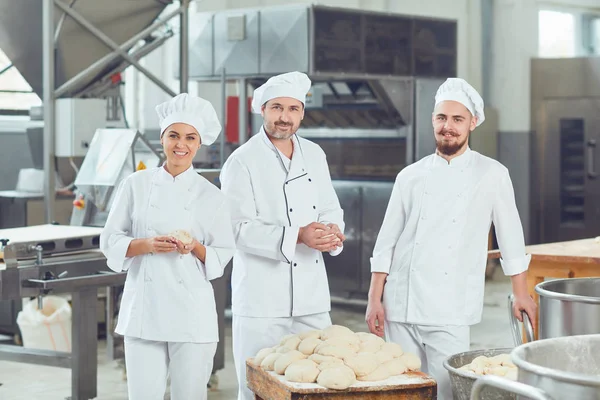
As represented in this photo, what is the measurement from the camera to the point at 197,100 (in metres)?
2.80

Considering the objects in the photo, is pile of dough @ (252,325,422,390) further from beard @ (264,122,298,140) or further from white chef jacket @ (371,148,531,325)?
beard @ (264,122,298,140)

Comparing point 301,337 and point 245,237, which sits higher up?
point 245,237

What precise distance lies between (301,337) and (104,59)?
3259mm

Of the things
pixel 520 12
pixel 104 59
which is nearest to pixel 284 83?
pixel 104 59

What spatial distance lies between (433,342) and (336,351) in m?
0.52

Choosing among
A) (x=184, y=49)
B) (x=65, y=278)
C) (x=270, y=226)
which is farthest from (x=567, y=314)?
(x=184, y=49)

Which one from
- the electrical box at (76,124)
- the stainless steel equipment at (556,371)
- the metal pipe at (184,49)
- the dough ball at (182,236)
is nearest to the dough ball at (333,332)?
the dough ball at (182,236)

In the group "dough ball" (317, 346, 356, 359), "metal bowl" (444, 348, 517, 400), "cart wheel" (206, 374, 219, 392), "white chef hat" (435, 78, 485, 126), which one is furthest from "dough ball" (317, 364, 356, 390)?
"cart wheel" (206, 374, 219, 392)

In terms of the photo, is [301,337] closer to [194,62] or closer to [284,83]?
[284,83]

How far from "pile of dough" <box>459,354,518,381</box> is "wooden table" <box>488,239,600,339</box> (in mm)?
1510

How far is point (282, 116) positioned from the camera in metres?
2.92

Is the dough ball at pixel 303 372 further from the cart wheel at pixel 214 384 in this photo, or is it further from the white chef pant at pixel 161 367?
the cart wheel at pixel 214 384

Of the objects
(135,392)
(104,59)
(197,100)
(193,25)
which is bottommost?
(135,392)

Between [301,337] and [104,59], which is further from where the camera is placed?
[104,59]
